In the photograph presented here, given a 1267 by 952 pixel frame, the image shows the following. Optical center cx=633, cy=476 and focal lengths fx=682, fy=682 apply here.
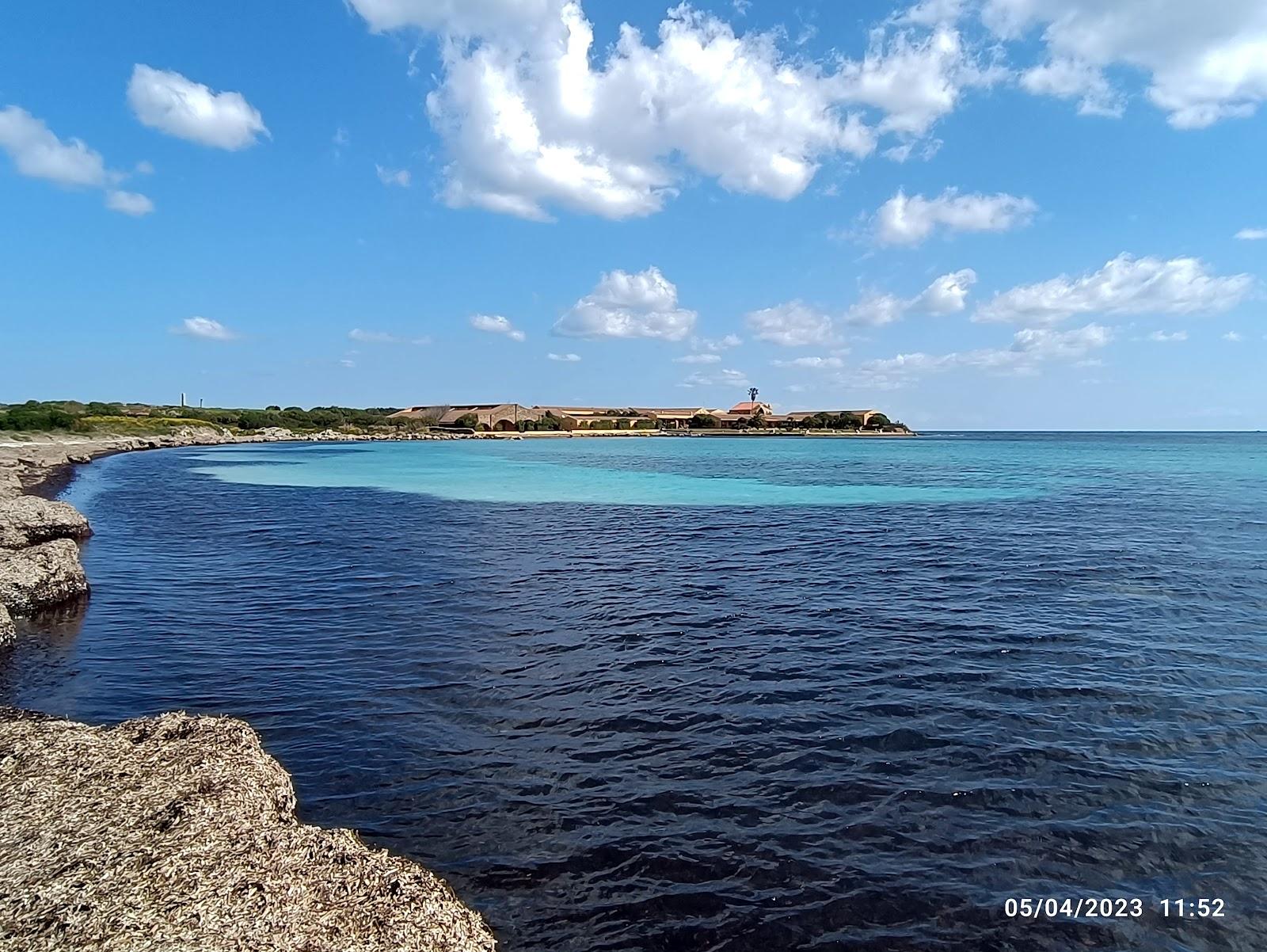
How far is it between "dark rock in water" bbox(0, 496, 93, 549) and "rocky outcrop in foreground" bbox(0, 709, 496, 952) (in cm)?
1405

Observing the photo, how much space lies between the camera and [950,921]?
17.3ft

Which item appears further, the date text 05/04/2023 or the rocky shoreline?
the date text 05/04/2023

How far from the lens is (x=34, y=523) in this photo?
59.7 ft

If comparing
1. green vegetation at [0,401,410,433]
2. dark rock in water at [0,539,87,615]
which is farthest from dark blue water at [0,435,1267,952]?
green vegetation at [0,401,410,433]

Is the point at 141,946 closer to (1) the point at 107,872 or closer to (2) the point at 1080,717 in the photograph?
(1) the point at 107,872

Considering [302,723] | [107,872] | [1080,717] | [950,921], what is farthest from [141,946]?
[1080,717]

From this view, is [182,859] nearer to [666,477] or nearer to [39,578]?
[39,578]

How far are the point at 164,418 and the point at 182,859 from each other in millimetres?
137692

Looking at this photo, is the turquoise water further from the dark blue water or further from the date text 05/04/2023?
the date text 05/04/2023

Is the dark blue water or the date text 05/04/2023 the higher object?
the dark blue water

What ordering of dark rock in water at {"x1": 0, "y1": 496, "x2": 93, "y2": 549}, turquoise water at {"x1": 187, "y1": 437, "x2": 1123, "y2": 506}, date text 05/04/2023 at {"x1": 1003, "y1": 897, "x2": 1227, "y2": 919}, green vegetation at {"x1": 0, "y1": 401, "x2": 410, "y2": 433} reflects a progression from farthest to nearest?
green vegetation at {"x1": 0, "y1": 401, "x2": 410, "y2": 433}
turquoise water at {"x1": 187, "y1": 437, "x2": 1123, "y2": 506}
dark rock in water at {"x1": 0, "y1": 496, "x2": 93, "y2": 549}
date text 05/04/2023 at {"x1": 1003, "y1": 897, "x2": 1227, "y2": 919}

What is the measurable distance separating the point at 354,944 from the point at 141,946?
1.13m

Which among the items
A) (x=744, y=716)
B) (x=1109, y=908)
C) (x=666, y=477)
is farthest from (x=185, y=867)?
(x=666, y=477)

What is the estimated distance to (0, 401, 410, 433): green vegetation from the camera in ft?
259
